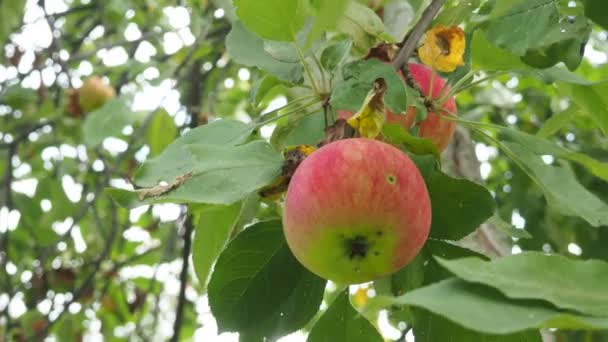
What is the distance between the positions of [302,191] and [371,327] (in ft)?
0.97

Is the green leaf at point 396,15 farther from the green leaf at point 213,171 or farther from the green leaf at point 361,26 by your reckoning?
the green leaf at point 213,171

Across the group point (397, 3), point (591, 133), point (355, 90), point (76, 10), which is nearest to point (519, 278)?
point (355, 90)

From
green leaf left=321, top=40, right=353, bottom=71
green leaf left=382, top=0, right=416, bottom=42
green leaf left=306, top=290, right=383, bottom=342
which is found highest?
green leaf left=321, top=40, right=353, bottom=71

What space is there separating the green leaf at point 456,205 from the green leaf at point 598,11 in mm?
258

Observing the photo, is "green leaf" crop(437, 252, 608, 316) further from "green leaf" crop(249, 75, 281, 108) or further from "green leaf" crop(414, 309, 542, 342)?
"green leaf" crop(249, 75, 281, 108)

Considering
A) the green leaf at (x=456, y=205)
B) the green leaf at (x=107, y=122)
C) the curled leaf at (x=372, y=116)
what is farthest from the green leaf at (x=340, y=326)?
the green leaf at (x=107, y=122)

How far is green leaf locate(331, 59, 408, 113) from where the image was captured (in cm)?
103

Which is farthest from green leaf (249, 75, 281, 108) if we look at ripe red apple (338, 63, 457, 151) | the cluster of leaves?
ripe red apple (338, 63, 457, 151)

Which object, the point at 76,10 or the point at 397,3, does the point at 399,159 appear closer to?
the point at 397,3

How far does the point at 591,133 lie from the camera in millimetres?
2834

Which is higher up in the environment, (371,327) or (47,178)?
(371,327)

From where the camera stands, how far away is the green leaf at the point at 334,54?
114 centimetres

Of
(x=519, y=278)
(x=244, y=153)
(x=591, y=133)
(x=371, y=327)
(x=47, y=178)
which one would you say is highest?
(x=519, y=278)

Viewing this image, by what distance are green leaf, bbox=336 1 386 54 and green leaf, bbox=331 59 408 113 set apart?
3.9 inches
